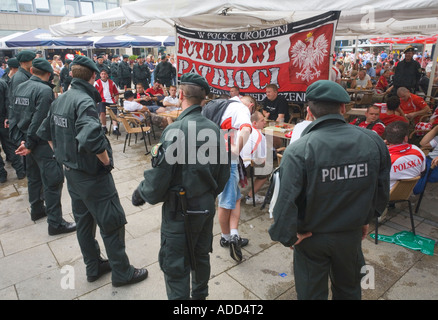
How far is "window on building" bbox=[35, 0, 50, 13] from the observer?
26.2 meters

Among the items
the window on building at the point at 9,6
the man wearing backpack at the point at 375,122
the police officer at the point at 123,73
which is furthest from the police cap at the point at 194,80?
the window on building at the point at 9,6

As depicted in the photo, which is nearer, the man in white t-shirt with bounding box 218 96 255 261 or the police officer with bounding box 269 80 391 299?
the police officer with bounding box 269 80 391 299

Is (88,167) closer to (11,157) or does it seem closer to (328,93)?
(328,93)

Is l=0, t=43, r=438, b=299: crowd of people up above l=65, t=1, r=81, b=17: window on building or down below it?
below

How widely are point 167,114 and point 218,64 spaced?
5.43ft

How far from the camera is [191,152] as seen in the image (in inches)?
81.4

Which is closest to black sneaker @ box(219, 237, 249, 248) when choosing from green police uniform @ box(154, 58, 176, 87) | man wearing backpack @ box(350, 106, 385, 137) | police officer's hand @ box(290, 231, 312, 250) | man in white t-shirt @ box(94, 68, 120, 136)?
police officer's hand @ box(290, 231, 312, 250)

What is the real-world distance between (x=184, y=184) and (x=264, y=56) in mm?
4377

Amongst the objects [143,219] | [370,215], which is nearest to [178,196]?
[370,215]

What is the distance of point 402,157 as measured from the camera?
139 inches

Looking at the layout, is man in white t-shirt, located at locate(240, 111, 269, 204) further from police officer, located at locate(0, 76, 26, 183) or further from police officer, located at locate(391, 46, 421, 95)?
police officer, located at locate(391, 46, 421, 95)

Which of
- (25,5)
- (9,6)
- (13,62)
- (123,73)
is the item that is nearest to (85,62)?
(13,62)

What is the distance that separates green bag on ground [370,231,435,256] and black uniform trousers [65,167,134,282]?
290 cm

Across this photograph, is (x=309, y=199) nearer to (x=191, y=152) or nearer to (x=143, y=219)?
(x=191, y=152)
